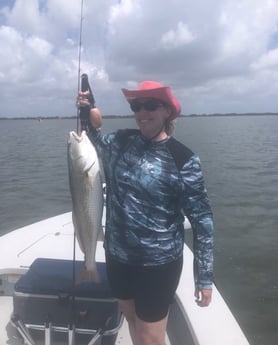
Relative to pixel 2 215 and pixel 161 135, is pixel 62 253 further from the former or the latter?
pixel 2 215

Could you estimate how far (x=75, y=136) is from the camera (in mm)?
2941

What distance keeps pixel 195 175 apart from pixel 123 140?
0.65 meters

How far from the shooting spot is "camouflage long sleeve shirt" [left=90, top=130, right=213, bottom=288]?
2.88 metres

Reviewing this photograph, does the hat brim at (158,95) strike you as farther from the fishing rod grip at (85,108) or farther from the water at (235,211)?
the water at (235,211)

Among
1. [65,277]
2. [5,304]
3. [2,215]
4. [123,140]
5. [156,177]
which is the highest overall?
[123,140]

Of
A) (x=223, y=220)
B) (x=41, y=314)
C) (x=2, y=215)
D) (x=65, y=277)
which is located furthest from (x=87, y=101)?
(x=2, y=215)

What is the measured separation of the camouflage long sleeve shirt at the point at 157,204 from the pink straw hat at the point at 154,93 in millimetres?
275

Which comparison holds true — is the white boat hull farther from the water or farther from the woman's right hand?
the water

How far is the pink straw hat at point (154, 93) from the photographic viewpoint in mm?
2863

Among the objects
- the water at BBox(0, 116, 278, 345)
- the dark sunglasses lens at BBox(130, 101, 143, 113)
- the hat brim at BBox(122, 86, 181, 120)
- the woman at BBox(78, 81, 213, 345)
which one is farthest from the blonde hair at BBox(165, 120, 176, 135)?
the water at BBox(0, 116, 278, 345)

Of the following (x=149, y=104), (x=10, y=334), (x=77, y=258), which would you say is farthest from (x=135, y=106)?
(x=10, y=334)

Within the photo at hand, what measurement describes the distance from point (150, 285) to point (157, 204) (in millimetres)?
622

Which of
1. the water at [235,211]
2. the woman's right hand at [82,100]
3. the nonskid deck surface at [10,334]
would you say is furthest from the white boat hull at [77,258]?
the water at [235,211]

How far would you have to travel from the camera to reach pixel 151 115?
2.92 metres
